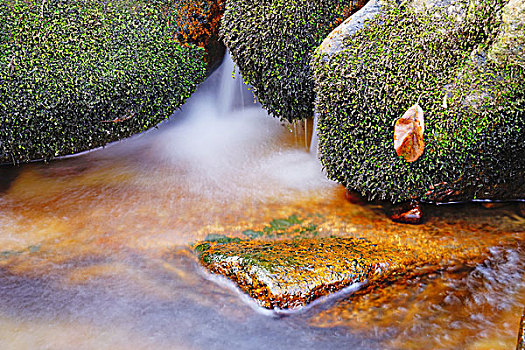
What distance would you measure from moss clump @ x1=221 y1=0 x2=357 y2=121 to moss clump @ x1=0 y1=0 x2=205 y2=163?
3.43 ft

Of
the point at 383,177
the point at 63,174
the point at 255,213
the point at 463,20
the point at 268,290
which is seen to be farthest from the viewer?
the point at 63,174

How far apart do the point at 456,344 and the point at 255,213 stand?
6.40 ft

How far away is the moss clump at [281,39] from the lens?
3.92m

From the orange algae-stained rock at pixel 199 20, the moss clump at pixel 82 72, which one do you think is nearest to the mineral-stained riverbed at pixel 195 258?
the moss clump at pixel 82 72

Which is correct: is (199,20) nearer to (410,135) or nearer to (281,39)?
(281,39)

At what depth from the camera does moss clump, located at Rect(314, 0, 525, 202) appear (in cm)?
320

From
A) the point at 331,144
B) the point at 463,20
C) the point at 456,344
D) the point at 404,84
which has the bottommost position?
the point at 456,344

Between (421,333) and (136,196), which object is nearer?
(421,333)

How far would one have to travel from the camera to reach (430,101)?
3264 mm

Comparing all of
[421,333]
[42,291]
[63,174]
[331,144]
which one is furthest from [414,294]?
[63,174]

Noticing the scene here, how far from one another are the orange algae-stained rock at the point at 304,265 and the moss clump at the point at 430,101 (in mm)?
682

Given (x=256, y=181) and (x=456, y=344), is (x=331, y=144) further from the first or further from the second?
(x=456, y=344)

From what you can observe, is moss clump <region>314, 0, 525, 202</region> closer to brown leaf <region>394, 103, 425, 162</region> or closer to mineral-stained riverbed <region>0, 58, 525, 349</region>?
brown leaf <region>394, 103, 425, 162</region>

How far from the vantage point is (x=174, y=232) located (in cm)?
351
